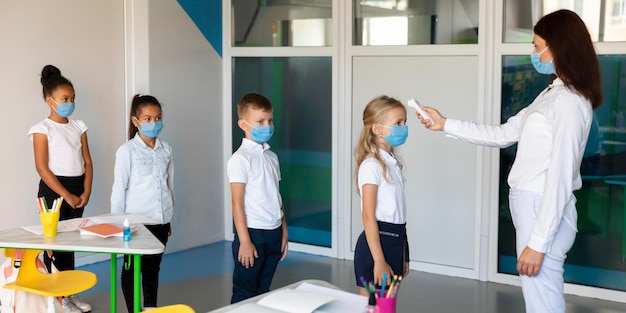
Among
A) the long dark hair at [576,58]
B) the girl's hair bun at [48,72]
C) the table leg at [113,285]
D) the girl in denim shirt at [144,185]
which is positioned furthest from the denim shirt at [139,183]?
the long dark hair at [576,58]

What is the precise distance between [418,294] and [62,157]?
2.43 m

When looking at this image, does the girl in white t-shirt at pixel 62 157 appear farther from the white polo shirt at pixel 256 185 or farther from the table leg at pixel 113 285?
the white polo shirt at pixel 256 185

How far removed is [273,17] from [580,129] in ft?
13.4

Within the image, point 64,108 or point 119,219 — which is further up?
point 64,108

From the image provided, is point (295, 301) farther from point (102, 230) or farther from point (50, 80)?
point (50, 80)

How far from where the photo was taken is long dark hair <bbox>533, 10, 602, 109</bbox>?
3055mm

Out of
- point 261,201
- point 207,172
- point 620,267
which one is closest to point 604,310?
point 620,267

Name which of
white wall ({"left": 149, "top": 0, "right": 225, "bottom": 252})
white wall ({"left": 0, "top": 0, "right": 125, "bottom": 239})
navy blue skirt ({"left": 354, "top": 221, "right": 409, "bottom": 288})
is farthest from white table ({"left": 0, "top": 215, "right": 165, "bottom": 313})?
white wall ({"left": 149, "top": 0, "right": 225, "bottom": 252})

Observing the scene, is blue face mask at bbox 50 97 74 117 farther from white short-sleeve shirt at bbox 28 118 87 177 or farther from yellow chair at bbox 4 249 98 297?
yellow chair at bbox 4 249 98 297

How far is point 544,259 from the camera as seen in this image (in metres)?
3.07

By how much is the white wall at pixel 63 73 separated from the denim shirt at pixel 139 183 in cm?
133

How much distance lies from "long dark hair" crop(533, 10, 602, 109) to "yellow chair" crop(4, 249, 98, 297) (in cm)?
222

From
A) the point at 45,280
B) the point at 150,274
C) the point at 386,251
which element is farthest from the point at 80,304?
the point at 386,251

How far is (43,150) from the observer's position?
4.97 metres
